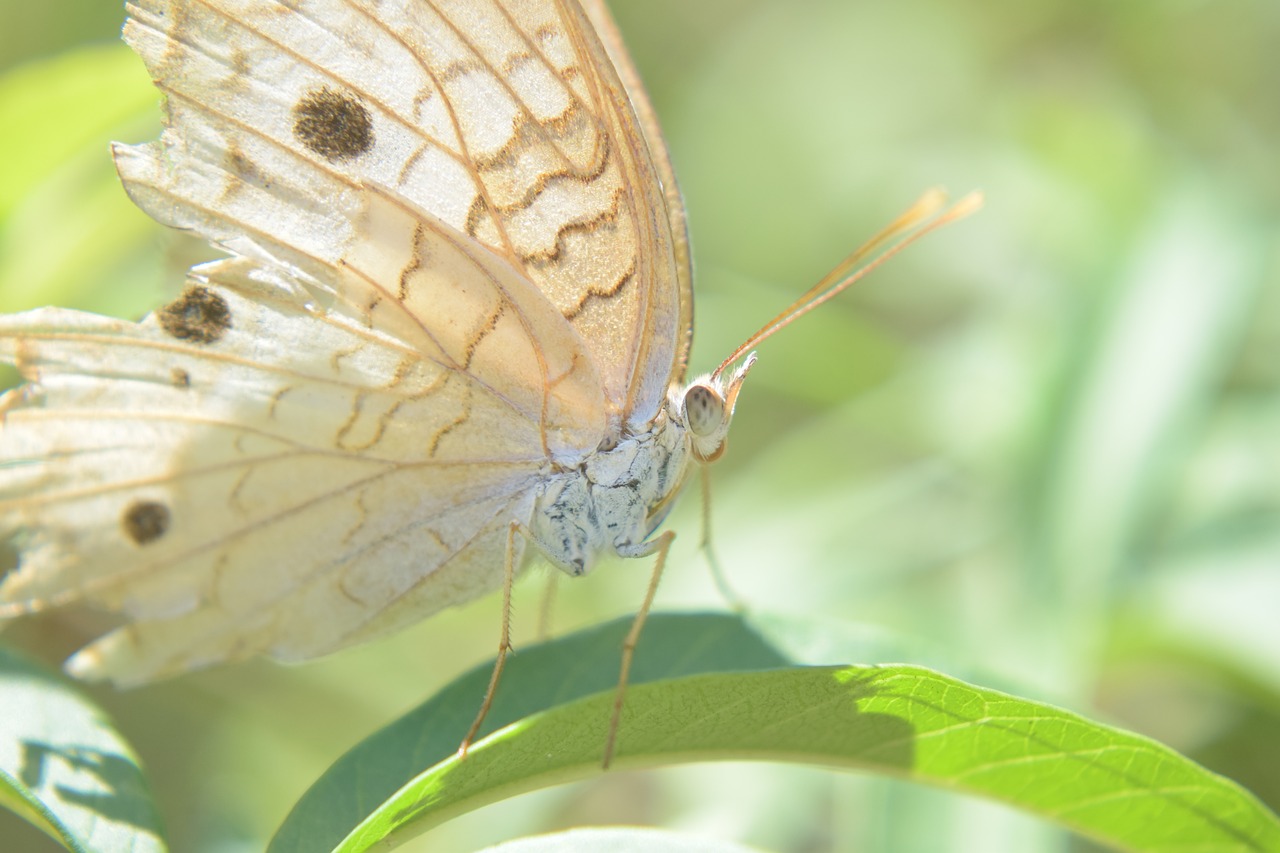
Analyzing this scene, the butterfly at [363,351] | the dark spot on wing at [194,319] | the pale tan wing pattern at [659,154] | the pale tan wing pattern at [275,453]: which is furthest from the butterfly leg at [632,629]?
the dark spot on wing at [194,319]

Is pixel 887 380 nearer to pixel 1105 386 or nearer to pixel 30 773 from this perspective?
pixel 1105 386

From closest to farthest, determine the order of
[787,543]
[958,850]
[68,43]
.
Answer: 1. [958,850]
2. [787,543]
3. [68,43]

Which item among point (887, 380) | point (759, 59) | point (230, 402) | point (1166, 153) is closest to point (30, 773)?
point (230, 402)

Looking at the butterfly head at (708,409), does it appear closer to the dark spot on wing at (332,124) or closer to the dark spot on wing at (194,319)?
the dark spot on wing at (332,124)

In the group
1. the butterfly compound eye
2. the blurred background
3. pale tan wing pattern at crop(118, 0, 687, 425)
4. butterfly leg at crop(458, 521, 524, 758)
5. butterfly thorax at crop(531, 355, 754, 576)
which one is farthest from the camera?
the blurred background

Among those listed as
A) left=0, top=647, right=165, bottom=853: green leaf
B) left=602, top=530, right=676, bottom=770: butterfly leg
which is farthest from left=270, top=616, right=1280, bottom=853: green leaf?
left=0, top=647, right=165, bottom=853: green leaf

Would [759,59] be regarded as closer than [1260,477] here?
No

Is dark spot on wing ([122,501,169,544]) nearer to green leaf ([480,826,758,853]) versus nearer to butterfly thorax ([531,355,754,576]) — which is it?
butterfly thorax ([531,355,754,576])

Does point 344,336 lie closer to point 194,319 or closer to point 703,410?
point 194,319
